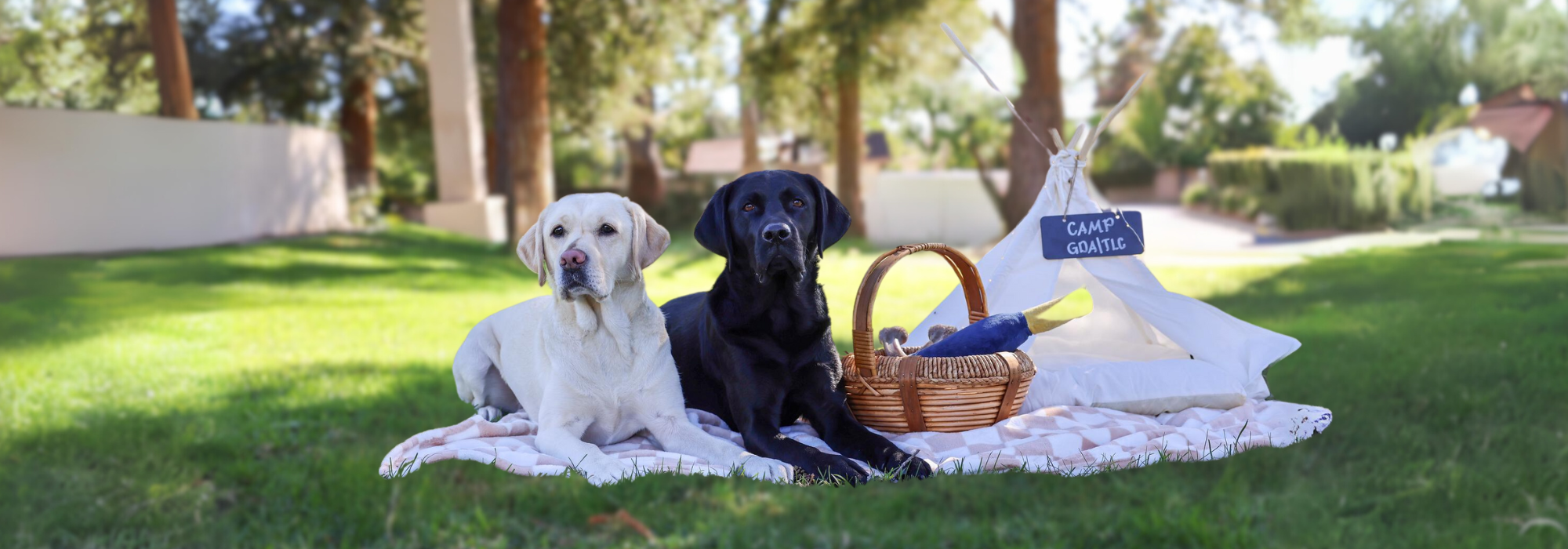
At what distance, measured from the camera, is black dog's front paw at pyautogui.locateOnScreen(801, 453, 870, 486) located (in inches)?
103

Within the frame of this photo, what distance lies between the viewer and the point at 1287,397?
19.3ft

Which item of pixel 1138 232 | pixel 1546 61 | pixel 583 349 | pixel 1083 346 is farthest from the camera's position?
pixel 1546 61

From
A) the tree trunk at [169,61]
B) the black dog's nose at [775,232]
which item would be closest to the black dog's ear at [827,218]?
the black dog's nose at [775,232]

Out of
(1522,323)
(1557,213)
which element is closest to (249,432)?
(1522,323)

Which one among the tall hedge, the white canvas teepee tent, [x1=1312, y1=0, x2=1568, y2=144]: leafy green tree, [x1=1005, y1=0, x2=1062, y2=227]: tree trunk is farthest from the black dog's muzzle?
the tall hedge

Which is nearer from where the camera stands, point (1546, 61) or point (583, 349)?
point (583, 349)

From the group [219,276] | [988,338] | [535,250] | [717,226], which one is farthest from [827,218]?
[219,276]

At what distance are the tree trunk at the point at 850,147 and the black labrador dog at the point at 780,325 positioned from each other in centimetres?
1564

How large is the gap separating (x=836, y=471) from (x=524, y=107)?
11.4 metres

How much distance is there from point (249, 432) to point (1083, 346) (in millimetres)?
5417

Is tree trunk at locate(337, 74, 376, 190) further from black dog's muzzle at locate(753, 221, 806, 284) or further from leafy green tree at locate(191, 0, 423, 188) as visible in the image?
black dog's muzzle at locate(753, 221, 806, 284)

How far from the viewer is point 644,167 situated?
2780 centimetres

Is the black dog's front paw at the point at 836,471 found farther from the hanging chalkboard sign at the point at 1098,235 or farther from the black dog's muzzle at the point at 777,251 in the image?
the hanging chalkboard sign at the point at 1098,235

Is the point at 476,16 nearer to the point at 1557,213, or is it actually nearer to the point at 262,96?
the point at 262,96
